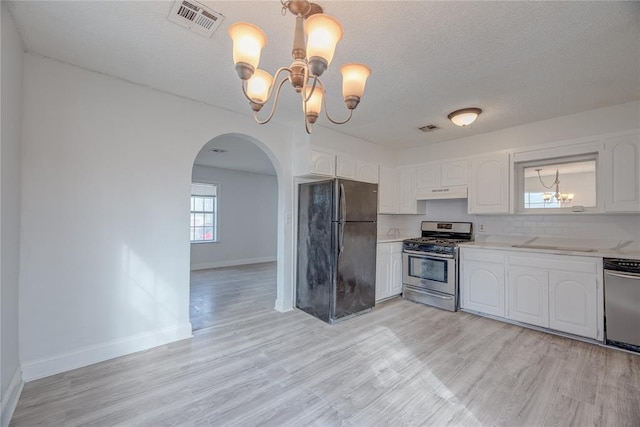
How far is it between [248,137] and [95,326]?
7.74ft

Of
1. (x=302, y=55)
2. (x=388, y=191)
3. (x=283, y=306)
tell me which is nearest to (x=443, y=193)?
(x=388, y=191)

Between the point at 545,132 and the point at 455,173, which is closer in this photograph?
the point at 545,132

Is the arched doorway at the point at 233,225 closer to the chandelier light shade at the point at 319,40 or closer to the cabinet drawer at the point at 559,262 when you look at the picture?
the cabinet drawer at the point at 559,262

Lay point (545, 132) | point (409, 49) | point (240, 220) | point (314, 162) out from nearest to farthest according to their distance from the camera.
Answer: point (409, 49) < point (545, 132) < point (314, 162) < point (240, 220)

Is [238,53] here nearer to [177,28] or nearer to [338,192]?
[177,28]

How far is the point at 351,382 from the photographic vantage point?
2076 mm

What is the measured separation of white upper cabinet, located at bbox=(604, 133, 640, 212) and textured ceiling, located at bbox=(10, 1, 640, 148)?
43 cm

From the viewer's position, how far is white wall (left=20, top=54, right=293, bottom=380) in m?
2.10

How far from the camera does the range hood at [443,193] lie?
13.0 ft

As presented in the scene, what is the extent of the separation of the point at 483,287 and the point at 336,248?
192 cm

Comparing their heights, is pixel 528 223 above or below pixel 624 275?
above

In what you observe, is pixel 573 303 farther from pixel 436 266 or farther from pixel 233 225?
pixel 233 225

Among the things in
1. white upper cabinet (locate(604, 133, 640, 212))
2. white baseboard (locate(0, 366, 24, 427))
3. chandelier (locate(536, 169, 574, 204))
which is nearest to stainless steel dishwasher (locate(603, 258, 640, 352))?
white upper cabinet (locate(604, 133, 640, 212))

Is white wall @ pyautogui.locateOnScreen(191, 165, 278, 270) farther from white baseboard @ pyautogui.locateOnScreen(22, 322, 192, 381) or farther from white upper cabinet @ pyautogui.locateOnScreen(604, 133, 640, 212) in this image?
white upper cabinet @ pyautogui.locateOnScreen(604, 133, 640, 212)
